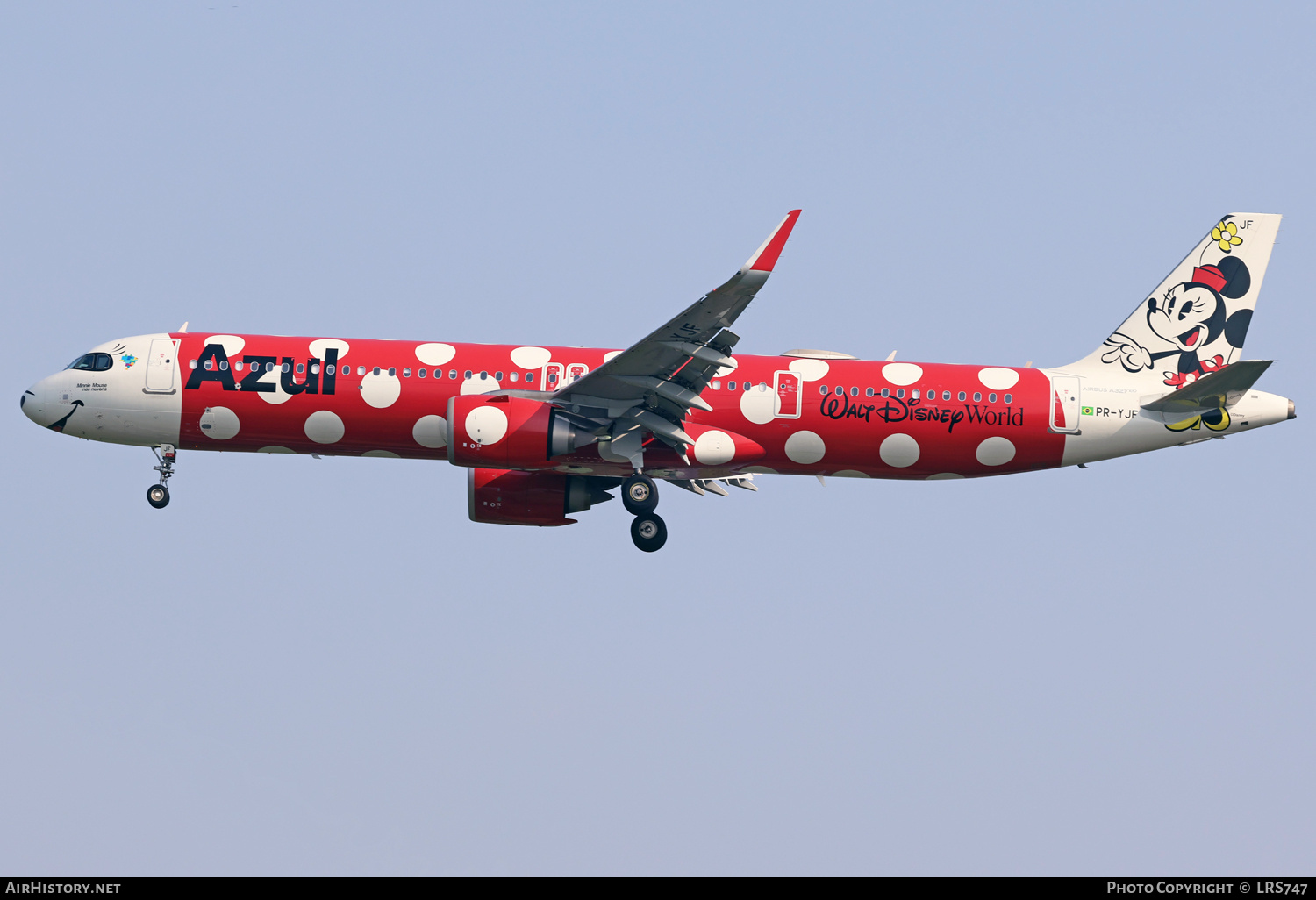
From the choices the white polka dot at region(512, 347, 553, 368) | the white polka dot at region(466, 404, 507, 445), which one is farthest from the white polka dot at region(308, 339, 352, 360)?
the white polka dot at region(466, 404, 507, 445)

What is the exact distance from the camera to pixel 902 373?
41188mm

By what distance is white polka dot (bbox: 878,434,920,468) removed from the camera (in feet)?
133

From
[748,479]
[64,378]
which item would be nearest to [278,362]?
[64,378]

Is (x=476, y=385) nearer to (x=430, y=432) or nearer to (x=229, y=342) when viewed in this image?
(x=430, y=432)

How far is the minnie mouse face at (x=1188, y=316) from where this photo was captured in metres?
42.5

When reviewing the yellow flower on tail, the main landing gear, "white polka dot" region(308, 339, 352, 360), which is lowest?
the main landing gear

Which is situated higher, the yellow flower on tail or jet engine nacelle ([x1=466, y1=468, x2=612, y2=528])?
the yellow flower on tail

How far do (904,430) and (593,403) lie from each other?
825 centimetres

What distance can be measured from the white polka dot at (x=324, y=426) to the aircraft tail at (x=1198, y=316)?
774 inches

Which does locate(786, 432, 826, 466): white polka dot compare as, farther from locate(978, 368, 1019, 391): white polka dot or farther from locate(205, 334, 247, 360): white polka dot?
locate(205, 334, 247, 360): white polka dot

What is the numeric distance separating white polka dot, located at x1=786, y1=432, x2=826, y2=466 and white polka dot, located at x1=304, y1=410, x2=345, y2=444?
11605 mm

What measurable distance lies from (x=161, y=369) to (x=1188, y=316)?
27.7 metres

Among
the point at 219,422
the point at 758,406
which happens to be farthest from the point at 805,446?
the point at 219,422

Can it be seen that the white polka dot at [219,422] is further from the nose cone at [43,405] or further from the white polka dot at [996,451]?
the white polka dot at [996,451]
